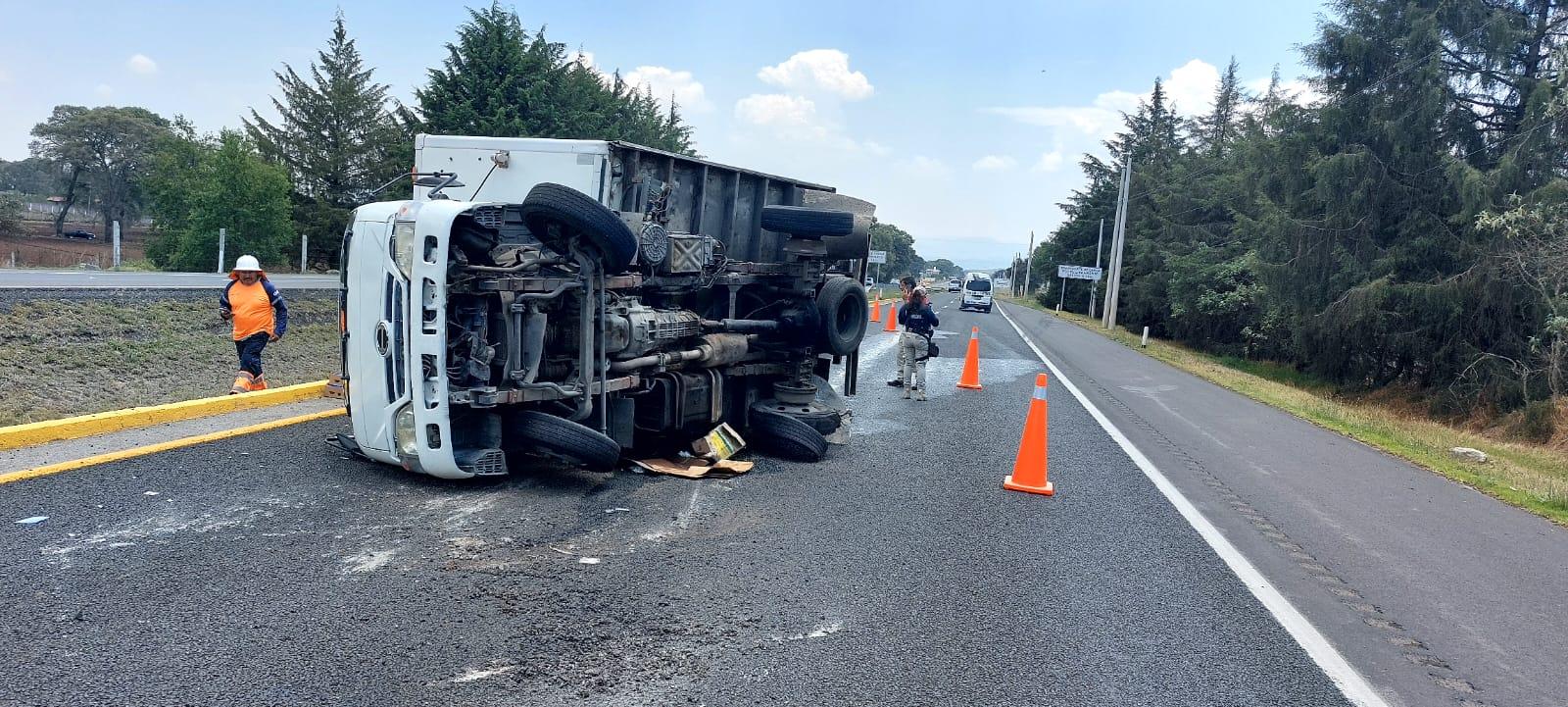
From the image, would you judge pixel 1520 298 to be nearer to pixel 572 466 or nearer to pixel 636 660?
pixel 572 466

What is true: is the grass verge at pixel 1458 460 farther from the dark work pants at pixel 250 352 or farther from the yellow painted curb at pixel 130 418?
the dark work pants at pixel 250 352

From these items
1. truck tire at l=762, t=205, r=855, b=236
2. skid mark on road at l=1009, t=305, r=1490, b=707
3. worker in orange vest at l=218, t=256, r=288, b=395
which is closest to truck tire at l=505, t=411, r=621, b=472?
truck tire at l=762, t=205, r=855, b=236

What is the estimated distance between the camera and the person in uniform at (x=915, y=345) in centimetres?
1301

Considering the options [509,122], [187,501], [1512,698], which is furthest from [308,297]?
[1512,698]

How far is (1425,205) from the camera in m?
22.8

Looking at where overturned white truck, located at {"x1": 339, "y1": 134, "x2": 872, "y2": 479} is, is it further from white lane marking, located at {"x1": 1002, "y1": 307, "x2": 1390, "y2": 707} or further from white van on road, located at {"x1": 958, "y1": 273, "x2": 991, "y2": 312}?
white van on road, located at {"x1": 958, "y1": 273, "x2": 991, "y2": 312}

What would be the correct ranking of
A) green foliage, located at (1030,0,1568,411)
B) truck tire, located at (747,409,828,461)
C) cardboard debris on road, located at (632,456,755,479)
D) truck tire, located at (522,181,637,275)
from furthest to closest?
green foliage, located at (1030,0,1568,411)
truck tire, located at (747,409,828,461)
cardboard debris on road, located at (632,456,755,479)
truck tire, located at (522,181,637,275)

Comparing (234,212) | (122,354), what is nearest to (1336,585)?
(122,354)

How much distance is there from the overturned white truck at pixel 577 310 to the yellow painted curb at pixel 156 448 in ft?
4.14

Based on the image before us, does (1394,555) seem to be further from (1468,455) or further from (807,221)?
(1468,455)

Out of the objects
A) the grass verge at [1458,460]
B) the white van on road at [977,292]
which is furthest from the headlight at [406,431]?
the white van on road at [977,292]

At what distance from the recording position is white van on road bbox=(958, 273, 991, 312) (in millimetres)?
51522

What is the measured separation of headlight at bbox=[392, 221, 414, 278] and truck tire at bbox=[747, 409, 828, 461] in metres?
3.39

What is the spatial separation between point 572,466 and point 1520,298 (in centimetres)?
2043
